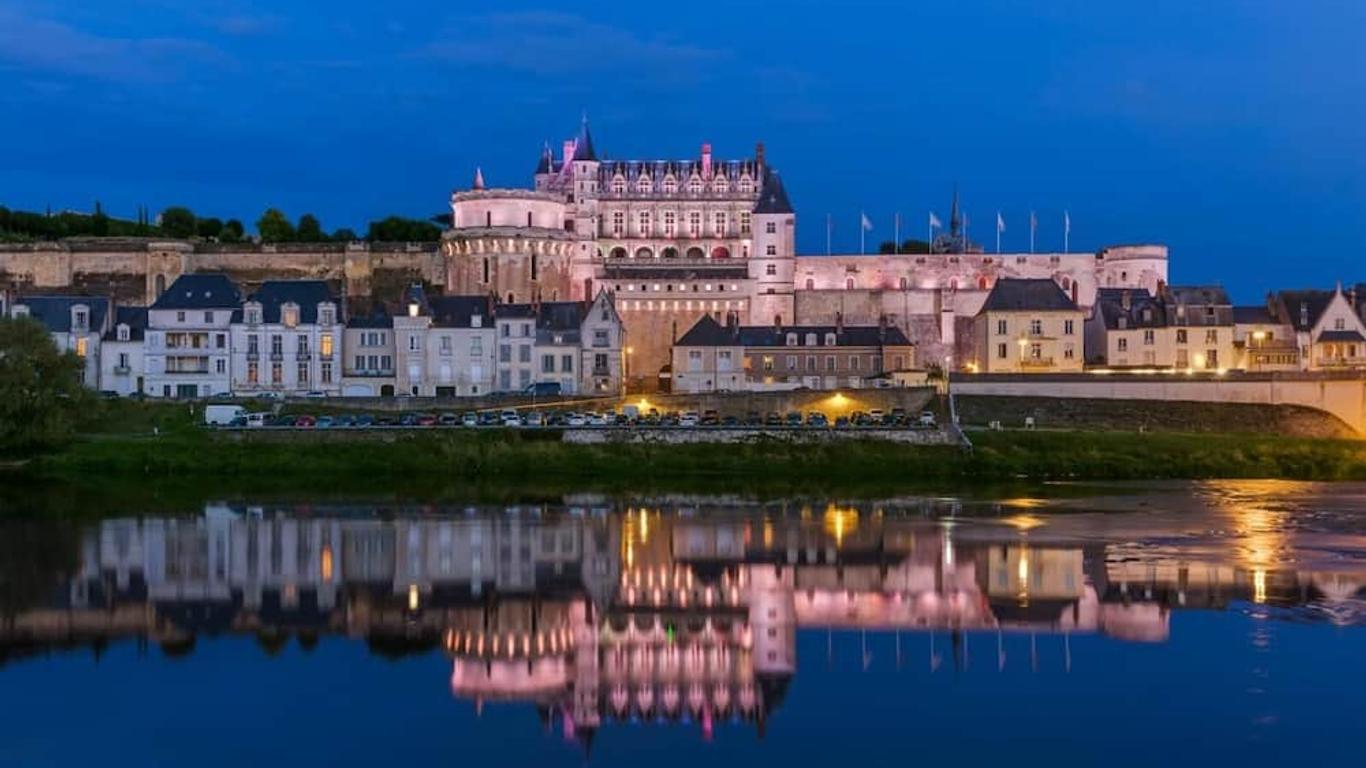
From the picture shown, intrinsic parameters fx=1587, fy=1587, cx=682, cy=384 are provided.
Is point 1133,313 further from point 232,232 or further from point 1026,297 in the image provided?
point 232,232

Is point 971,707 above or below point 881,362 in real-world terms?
below

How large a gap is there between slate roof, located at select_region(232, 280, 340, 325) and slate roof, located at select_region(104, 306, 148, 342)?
9.56 feet

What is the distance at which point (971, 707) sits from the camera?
1457 centimetres

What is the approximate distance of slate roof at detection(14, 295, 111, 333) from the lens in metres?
47.6

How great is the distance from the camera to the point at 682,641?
1772 centimetres

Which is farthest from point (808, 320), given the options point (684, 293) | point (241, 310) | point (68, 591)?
point (68, 591)

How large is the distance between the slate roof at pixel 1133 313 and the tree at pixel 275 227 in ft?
118

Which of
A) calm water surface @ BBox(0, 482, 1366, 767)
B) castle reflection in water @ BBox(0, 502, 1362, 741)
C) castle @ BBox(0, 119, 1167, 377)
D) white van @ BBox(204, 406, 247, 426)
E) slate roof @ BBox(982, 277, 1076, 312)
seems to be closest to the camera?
calm water surface @ BBox(0, 482, 1366, 767)

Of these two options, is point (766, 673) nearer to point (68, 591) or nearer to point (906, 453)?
point (68, 591)

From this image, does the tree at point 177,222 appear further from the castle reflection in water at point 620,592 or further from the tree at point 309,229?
the castle reflection in water at point 620,592

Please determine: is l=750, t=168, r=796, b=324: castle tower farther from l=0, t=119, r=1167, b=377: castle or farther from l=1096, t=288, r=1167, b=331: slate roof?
l=1096, t=288, r=1167, b=331: slate roof

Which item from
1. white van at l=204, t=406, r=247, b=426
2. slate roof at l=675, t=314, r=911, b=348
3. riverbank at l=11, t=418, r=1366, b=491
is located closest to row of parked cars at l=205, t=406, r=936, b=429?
white van at l=204, t=406, r=247, b=426

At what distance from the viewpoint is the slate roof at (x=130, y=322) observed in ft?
158

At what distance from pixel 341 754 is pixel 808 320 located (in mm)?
47239
